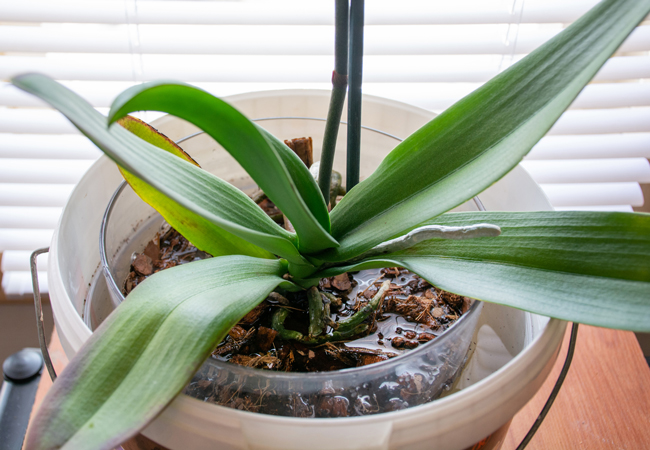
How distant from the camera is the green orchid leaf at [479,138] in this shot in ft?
1.09

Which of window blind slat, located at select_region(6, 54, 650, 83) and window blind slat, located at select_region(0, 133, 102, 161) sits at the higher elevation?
window blind slat, located at select_region(6, 54, 650, 83)

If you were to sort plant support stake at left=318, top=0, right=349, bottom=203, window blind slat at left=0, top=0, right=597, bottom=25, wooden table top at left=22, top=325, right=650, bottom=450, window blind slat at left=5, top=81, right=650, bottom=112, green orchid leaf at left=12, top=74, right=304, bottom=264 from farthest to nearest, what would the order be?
window blind slat at left=5, top=81, right=650, bottom=112
window blind slat at left=0, top=0, right=597, bottom=25
wooden table top at left=22, top=325, right=650, bottom=450
plant support stake at left=318, top=0, right=349, bottom=203
green orchid leaf at left=12, top=74, right=304, bottom=264

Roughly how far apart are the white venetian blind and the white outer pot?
16.2 inches

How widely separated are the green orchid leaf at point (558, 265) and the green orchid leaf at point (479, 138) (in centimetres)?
4

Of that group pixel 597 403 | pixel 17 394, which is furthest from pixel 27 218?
pixel 597 403

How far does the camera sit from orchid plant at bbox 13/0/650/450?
27 centimetres

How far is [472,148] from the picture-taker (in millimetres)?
377

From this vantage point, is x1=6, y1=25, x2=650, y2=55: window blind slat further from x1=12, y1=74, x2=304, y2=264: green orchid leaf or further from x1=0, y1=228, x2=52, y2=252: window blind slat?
x1=12, y1=74, x2=304, y2=264: green orchid leaf

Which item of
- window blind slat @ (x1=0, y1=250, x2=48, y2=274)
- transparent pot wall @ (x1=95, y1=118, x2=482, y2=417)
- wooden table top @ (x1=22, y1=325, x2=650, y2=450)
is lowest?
wooden table top @ (x1=22, y1=325, x2=650, y2=450)

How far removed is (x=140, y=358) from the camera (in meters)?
0.30

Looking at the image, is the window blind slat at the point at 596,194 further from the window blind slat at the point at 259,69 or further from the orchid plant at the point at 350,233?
the orchid plant at the point at 350,233

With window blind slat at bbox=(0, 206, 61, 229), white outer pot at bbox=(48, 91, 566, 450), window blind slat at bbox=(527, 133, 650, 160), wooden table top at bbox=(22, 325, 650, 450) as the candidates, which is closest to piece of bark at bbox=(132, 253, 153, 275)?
white outer pot at bbox=(48, 91, 566, 450)

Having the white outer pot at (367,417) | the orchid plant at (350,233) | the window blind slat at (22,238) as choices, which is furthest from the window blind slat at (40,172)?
the orchid plant at (350,233)

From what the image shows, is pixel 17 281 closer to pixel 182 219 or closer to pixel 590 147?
pixel 182 219
